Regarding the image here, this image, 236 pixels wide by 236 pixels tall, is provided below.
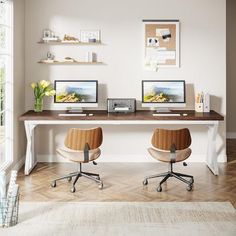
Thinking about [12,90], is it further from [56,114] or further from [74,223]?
[74,223]

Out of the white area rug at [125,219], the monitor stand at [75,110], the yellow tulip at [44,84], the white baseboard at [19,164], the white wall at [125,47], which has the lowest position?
the white area rug at [125,219]

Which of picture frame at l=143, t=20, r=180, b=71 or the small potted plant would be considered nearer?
the small potted plant

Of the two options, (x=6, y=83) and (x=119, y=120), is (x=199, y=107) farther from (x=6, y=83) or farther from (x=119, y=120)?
(x=6, y=83)

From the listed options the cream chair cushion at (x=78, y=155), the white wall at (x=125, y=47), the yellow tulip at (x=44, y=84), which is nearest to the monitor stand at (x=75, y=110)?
the white wall at (x=125, y=47)

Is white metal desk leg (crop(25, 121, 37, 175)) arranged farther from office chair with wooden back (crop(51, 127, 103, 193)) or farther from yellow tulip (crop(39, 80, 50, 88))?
office chair with wooden back (crop(51, 127, 103, 193))

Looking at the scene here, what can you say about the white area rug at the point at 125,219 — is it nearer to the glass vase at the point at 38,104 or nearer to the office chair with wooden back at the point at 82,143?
the office chair with wooden back at the point at 82,143

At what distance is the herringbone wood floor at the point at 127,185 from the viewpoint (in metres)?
4.66

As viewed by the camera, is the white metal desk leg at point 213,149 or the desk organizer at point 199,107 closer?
the white metal desk leg at point 213,149

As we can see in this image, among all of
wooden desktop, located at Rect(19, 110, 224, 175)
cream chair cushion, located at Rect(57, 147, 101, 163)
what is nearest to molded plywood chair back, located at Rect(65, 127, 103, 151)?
cream chair cushion, located at Rect(57, 147, 101, 163)

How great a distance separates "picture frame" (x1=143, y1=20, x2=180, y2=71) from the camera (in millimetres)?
6105

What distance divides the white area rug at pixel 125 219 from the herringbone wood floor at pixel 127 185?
0.73 feet

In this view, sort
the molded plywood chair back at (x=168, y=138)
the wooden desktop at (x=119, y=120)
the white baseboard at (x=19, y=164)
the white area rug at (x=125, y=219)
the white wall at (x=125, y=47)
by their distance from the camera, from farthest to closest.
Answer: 1. the white wall at (x=125, y=47)
2. the white baseboard at (x=19, y=164)
3. the wooden desktop at (x=119, y=120)
4. the molded plywood chair back at (x=168, y=138)
5. the white area rug at (x=125, y=219)

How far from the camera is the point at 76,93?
5.95 metres

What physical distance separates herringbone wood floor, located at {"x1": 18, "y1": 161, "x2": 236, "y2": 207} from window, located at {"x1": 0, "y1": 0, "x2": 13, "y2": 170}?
40 cm
